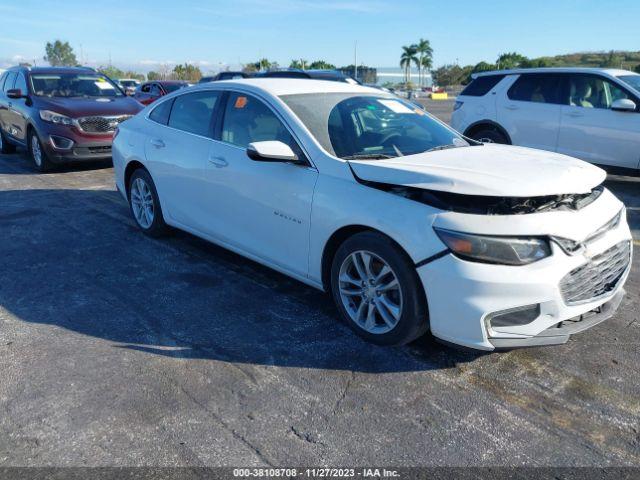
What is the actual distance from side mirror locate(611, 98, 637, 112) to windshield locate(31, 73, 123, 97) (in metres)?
8.39

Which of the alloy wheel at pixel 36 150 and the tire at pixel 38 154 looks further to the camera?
the alloy wheel at pixel 36 150

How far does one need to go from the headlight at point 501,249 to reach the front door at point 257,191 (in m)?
1.16

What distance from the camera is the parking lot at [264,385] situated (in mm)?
2623

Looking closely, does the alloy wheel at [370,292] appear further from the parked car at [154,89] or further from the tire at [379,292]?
the parked car at [154,89]

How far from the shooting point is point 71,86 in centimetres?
1002

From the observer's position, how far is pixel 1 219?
6578 mm

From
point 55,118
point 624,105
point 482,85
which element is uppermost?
point 482,85

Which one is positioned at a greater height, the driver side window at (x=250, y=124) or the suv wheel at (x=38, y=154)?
the driver side window at (x=250, y=124)

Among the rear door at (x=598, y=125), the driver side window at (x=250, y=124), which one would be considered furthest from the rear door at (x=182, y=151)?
the rear door at (x=598, y=125)

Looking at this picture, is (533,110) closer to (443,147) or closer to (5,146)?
(443,147)

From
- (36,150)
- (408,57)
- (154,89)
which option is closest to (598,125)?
(36,150)

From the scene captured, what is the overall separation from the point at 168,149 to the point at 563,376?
149 inches

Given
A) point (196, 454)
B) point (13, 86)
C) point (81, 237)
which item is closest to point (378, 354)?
point (196, 454)

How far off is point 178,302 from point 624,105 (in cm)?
666
